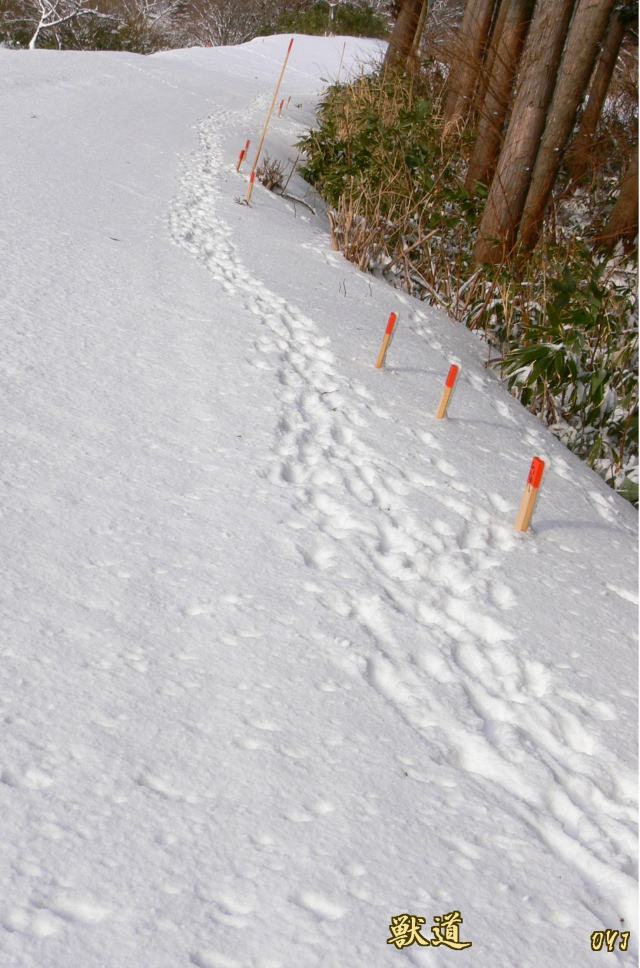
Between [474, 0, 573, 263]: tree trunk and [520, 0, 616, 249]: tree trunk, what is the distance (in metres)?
0.06

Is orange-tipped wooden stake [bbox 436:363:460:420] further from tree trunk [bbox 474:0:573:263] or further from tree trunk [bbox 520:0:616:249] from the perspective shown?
tree trunk [bbox 520:0:616:249]

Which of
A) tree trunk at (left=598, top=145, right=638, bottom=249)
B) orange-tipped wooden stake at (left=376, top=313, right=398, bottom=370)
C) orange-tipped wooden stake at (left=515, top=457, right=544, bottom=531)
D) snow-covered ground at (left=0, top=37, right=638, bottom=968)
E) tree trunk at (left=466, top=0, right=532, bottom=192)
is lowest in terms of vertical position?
snow-covered ground at (left=0, top=37, right=638, bottom=968)

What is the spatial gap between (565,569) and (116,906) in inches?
89.5

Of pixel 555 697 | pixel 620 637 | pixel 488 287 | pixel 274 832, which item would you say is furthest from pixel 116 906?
pixel 488 287

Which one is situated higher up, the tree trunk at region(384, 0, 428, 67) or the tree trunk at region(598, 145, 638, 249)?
the tree trunk at region(384, 0, 428, 67)

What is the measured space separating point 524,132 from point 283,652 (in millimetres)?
5988

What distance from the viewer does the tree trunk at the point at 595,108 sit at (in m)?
8.35

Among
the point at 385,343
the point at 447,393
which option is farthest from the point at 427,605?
the point at 385,343

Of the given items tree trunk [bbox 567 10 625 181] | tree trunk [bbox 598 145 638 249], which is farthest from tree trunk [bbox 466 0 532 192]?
tree trunk [bbox 598 145 638 249]

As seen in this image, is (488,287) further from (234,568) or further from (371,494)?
(234,568)

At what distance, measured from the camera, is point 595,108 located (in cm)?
912

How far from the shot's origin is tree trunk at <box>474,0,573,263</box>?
22.2 ft

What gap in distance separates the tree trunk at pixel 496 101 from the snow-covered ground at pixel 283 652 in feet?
14.2

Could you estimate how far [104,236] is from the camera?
584 cm
